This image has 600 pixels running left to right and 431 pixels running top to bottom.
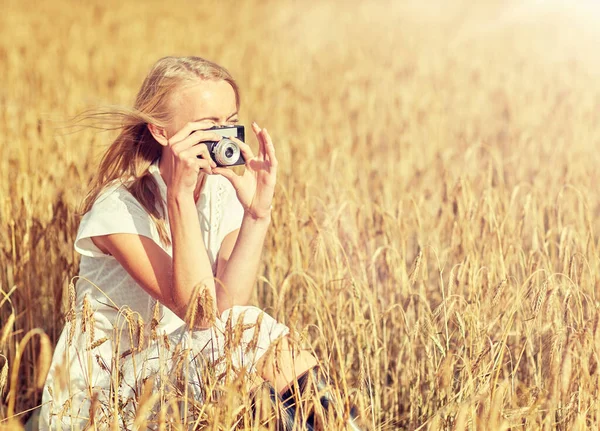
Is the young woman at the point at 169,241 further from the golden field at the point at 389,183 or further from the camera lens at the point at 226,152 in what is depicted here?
the golden field at the point at 389,183

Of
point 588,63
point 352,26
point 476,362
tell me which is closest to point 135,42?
point 352,26

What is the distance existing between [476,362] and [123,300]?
0.77 metres

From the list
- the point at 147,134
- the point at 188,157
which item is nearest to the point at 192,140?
the point at 188,157

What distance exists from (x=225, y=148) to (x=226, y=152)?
0.04ft

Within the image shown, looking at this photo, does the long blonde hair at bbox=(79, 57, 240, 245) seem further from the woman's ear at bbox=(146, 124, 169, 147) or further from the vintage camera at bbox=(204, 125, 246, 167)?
the vintage camera at bbox=(204, 125, 246, 167)

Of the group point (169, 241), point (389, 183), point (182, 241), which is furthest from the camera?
point (389, 183)

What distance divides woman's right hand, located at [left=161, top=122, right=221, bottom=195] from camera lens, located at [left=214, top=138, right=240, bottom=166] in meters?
0.02

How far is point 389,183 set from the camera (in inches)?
121

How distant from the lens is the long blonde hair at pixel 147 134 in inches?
68.0

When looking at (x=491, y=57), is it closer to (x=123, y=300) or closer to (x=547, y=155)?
(x=547, y=155)

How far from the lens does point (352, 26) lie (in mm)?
7199

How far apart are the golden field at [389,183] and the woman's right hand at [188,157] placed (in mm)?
268

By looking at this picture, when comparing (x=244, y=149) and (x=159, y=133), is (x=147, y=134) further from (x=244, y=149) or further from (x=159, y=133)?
(x=244, y=149)

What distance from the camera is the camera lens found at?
163 cm
